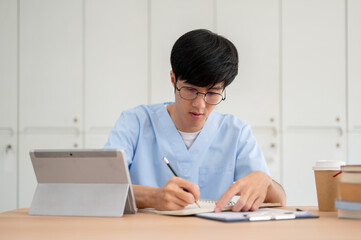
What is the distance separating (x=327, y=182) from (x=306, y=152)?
1.68m

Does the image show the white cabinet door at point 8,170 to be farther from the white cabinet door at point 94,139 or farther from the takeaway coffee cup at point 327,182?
the takeaway coffee cup at point 327,182

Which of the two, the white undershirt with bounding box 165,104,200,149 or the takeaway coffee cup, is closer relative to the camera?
the takeaway coffee cup

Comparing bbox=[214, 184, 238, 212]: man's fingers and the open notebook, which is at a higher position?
bbox=[214, 184, 238, 212]: man's fingers

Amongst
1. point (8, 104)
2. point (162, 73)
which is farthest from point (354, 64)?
point (8, 104)

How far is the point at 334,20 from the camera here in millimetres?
2973

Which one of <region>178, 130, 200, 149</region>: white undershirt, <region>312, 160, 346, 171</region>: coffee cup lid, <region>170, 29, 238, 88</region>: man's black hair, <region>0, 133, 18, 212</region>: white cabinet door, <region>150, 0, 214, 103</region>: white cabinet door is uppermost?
<region>150, 0, 214, 103</region>: white cabinet door

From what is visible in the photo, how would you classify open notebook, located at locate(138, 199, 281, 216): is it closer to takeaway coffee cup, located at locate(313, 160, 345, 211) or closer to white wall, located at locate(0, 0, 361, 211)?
takeaway coffee cup, located at locate(313, 160, 345, 211)

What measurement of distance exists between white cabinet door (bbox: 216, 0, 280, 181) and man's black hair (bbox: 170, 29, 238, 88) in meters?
1.41

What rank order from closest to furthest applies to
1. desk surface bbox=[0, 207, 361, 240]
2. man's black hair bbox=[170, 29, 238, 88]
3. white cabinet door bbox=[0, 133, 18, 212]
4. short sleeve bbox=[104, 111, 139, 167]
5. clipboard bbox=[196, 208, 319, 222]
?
desk surface bbox=[0, 207, 361, 240]
clipboard bbox=[196, 208, 319, 222]
man's black hair bbox=[170, 29, 238, 88]
short sleeve bbox=[104, 111, 139, 167]
white cabinet door bbox=[0, 133, 18, 212]

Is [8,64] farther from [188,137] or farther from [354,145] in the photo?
[354,145]

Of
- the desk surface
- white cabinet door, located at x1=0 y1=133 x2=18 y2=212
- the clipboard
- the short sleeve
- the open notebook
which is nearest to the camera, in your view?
the desk surface

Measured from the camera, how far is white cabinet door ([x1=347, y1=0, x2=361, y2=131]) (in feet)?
9.70

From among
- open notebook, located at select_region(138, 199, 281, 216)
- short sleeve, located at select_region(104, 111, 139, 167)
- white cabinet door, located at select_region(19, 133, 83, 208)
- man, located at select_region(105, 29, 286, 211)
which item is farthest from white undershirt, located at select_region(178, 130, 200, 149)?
white cabinet door, located at select_region(19, 133, 83, 208)

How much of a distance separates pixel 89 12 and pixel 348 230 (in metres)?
2.35
